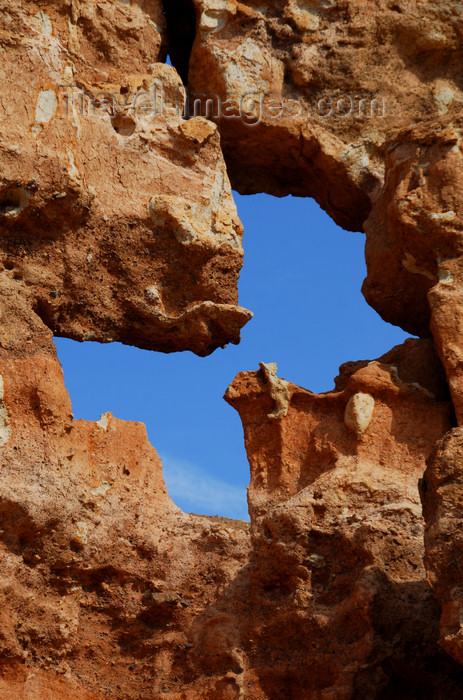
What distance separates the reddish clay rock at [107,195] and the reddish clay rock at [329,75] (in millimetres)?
491

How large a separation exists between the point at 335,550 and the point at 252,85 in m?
3.51

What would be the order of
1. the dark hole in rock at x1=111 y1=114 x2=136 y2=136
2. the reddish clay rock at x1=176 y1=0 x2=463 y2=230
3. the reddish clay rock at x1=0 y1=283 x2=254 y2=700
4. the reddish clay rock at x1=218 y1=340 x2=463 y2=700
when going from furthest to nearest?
the reddish clay rock at x1=176 y1=0 x2=463 y2=230
the dark hole in rock at x1=111 y1=114 x2=136 y2=136
the reddish clay rock at x1=0 y1=283 x2=254 y2=700
the reddish clay rock at x1=218 y1=340 x2=463 y2=700

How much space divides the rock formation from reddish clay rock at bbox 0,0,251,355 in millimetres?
15

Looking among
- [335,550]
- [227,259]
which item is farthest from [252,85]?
[335,550]

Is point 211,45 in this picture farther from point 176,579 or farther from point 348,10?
point 176,579

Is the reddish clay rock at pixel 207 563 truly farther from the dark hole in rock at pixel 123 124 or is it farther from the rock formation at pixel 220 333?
the dark hole in rock at pixel 123 124

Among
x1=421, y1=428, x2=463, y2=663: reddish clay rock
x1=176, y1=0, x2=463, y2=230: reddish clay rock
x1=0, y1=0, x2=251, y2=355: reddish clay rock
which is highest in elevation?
x1=176, y1=0, x2=463, y2=230: reddish clay rock

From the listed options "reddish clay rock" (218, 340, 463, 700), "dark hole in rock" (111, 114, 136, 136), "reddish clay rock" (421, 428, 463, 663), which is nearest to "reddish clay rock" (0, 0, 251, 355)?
"dark hole in rock" (111, 114, 136, 136)

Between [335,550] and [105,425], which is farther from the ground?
[105,425]

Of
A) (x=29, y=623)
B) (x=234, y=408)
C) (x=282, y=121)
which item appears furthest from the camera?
(x=282, y=121)

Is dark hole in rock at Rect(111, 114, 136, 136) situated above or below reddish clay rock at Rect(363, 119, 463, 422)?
above

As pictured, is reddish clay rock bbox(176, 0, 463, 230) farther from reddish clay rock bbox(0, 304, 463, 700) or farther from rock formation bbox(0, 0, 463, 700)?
reddish clay rock bbox(0, 304, 463, 700)

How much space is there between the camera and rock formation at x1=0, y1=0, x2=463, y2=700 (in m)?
6.02

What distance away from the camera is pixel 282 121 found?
779 centimetres
